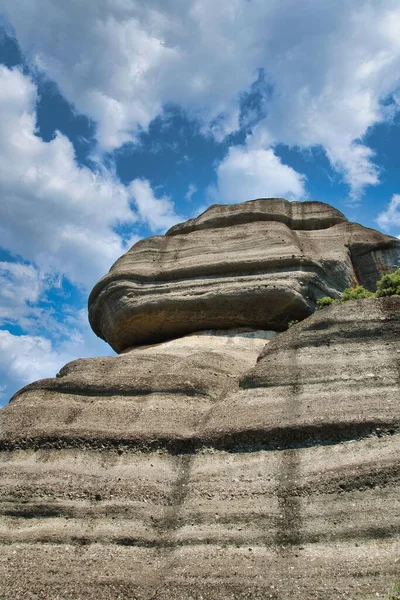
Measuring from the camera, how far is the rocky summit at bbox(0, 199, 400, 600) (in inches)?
313

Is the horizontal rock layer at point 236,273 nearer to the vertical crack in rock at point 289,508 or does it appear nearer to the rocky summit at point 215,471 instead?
the rocky summit at point 215,471

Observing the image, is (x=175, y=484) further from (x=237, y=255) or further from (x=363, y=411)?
(x=237, y=255)

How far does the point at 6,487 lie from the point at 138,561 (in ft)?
11.9

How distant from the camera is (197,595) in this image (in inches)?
298

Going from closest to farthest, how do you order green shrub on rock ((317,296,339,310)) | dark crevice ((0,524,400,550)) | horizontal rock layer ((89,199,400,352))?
dark crevice ((0,524,400,550)) → green shrub on rock ((317,296,339,310)) → horizontal rock layer ((89,199,400,352))

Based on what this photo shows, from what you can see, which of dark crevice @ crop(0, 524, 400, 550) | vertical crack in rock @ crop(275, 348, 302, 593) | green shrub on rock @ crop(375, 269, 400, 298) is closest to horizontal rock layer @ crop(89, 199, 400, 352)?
green shrub on rock @ crop(375, 269, 400, 298)

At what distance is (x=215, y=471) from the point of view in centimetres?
1013

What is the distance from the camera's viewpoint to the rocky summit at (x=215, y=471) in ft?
26.1

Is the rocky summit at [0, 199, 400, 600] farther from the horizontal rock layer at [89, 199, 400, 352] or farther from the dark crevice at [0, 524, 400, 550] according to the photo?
the horizontal rock layer at [89, 199, 400, 352]

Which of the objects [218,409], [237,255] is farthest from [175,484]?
[237,255]

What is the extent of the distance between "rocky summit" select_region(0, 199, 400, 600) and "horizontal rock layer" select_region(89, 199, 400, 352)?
2136 millimetres

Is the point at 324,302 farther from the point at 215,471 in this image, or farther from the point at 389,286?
the point at 215,471

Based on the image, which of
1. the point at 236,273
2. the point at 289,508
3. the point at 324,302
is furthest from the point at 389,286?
the point at 289,508

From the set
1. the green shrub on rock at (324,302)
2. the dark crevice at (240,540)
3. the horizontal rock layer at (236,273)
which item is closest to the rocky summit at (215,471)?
the dark crevice at (240,540)
